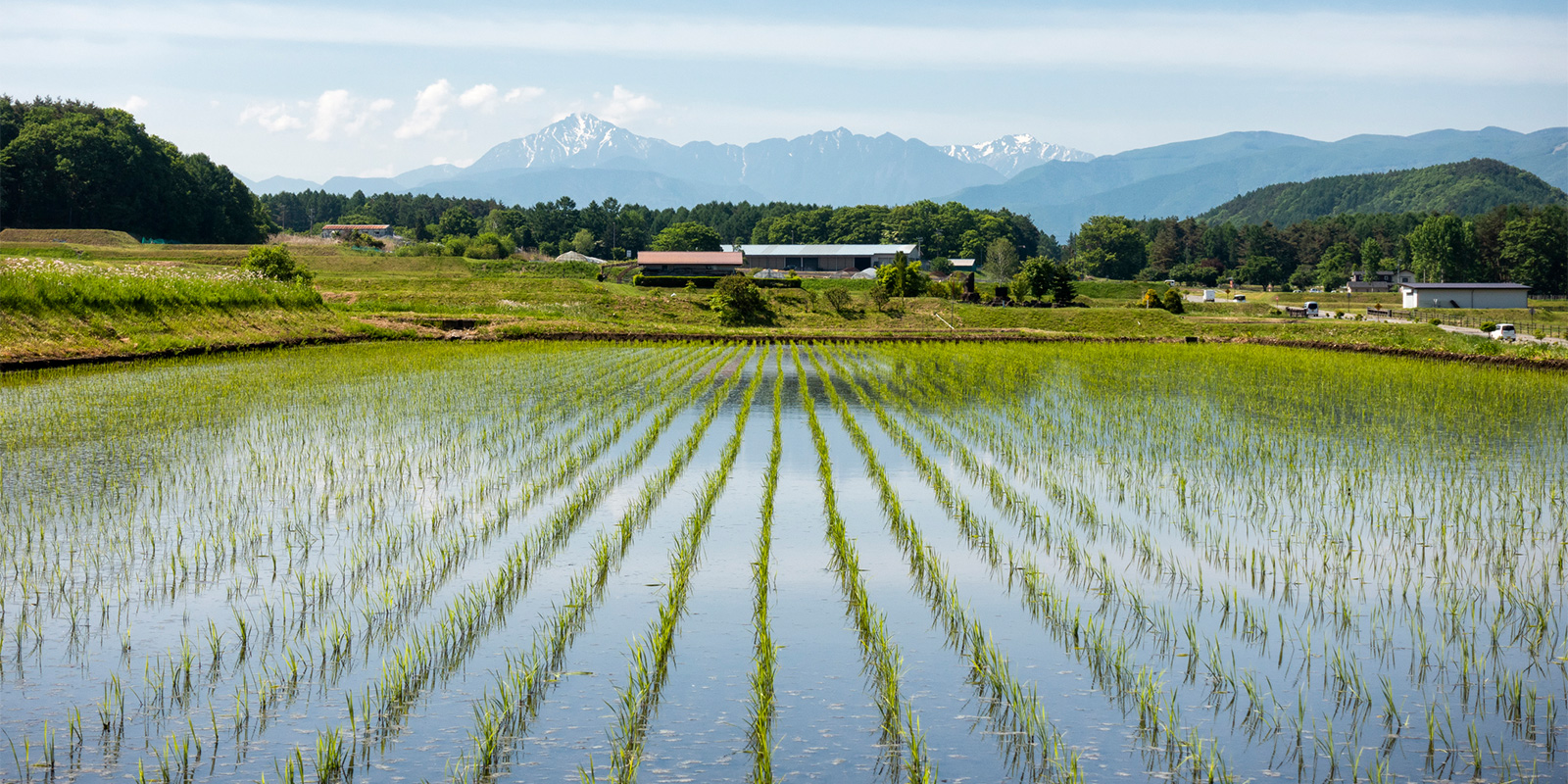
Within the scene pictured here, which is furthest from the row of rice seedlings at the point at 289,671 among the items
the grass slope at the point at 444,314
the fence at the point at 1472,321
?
the fence at the point at 1472,321

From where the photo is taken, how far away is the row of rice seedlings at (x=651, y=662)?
466cm

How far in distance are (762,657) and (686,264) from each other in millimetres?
84299

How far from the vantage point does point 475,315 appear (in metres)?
45.1

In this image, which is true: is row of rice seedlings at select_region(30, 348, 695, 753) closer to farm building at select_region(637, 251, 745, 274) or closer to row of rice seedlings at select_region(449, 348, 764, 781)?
row of rice seedlings at select_region(449, 348, 764, 781)

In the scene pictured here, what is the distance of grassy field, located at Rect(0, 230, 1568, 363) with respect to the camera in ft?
88.4

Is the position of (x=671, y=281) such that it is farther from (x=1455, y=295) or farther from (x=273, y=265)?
(x=1455, y=295)

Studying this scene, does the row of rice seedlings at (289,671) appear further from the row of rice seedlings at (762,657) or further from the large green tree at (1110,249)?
the large green tree at (1110,249)

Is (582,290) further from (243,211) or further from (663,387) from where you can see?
(243,211)

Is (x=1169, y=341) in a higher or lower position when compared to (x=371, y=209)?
lower

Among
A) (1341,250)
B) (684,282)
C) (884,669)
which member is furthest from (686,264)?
(884,669)

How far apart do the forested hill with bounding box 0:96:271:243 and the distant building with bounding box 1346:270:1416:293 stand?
10770cm

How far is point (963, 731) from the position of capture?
5.02 m

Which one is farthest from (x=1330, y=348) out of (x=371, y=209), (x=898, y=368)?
(x=371, y=209)

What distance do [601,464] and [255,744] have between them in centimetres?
781
